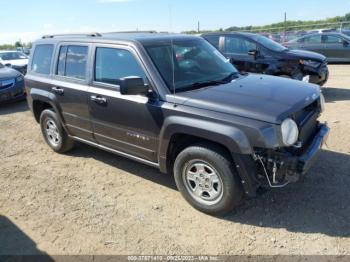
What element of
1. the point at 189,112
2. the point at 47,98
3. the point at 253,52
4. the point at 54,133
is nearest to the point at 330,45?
the point at 253,52

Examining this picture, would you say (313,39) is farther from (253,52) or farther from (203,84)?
(203,84)

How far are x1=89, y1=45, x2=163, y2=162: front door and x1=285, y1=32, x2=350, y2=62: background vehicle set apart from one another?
43.7 ft

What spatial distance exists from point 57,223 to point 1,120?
18.3ft

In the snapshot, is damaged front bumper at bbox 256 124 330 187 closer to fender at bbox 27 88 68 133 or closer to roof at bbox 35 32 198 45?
roof at bbox 35 32 198 45

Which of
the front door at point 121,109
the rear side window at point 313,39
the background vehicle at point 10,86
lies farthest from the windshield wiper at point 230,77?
the rear side window at point 313,39

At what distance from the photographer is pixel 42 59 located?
574 centimetres

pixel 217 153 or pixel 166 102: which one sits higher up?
pixel 166 102

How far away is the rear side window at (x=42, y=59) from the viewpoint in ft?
18.2

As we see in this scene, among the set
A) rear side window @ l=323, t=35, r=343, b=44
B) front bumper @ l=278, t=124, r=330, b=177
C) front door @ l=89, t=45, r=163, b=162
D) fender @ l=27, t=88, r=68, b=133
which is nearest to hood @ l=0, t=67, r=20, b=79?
fender @ l=27, t=88, r=68, b=133

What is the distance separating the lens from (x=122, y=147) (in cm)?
461

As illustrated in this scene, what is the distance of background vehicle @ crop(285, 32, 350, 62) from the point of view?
1497 centimetres

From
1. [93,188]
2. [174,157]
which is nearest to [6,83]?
[93,188]

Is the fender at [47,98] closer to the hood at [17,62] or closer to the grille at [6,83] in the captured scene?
the grille at [6,83]

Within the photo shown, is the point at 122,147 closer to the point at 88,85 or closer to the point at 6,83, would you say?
the point at 88,85
